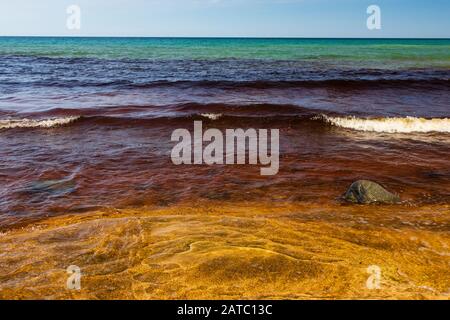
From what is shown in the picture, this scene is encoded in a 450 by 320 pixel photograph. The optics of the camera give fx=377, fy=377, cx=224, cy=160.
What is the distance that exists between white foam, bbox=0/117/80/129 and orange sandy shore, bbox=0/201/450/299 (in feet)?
25.9

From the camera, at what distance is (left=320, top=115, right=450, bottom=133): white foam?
12.3 metres

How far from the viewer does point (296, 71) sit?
1133 inches

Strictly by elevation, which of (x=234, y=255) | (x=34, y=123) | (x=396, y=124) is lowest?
(x=234, y=255)

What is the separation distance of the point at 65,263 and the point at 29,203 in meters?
2.86

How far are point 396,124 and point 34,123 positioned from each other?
1224cm

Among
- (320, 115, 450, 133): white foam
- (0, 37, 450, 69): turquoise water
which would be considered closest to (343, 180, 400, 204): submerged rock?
(320, 115, 450, 133): white foam

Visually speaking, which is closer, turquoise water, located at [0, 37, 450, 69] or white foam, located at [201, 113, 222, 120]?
white foam, located at [201, 113, 222, 120]

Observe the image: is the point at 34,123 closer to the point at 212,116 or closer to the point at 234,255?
the point at 212,116

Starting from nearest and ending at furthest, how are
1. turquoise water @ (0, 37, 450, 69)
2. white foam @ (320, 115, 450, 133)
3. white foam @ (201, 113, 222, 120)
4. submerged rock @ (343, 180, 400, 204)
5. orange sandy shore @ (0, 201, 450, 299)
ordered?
1. orange sandy shore @ (0, 201, 450, 299)
2. submerged rock @ (343, 180, 400, 204)
3. white foam @ (320, 115, 450, 133)
4. white foam @ (201, 113, 222, 120)
5. turquoise water @ (0, 37, 450, 69)

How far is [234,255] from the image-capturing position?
4.17m

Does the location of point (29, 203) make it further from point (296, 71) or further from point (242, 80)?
point (296, 71)

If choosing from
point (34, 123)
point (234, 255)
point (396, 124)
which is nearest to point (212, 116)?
point (34, 123)

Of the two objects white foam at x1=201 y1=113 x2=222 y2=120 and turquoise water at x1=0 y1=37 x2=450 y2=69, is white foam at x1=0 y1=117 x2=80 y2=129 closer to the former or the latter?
white foam at x1=201 y1=113 x2=222 y2=120
